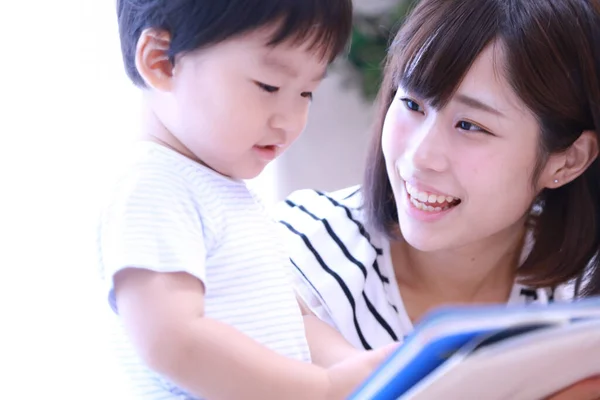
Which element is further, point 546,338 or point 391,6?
point 391,6

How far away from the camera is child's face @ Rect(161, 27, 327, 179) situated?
0.93 metres

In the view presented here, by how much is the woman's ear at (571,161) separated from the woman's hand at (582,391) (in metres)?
0.52

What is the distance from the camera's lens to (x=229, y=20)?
92cm

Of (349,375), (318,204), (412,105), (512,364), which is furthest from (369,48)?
(512,364)

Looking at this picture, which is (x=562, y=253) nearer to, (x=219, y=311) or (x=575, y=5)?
(x=575, y=5)

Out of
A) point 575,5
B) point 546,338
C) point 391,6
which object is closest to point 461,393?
point 546,338

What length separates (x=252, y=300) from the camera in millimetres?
995

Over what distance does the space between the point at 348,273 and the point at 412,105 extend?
0.96 ft

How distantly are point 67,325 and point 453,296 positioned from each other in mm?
797

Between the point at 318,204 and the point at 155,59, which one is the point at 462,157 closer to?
the point at 318,204

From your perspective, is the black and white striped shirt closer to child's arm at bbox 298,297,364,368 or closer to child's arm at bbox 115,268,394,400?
child's arm at bbox 298,297,364,368

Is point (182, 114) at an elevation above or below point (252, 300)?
above

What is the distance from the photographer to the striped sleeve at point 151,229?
864 mm

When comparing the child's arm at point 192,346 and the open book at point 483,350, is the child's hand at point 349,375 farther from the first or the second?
the open book at point 483,350
